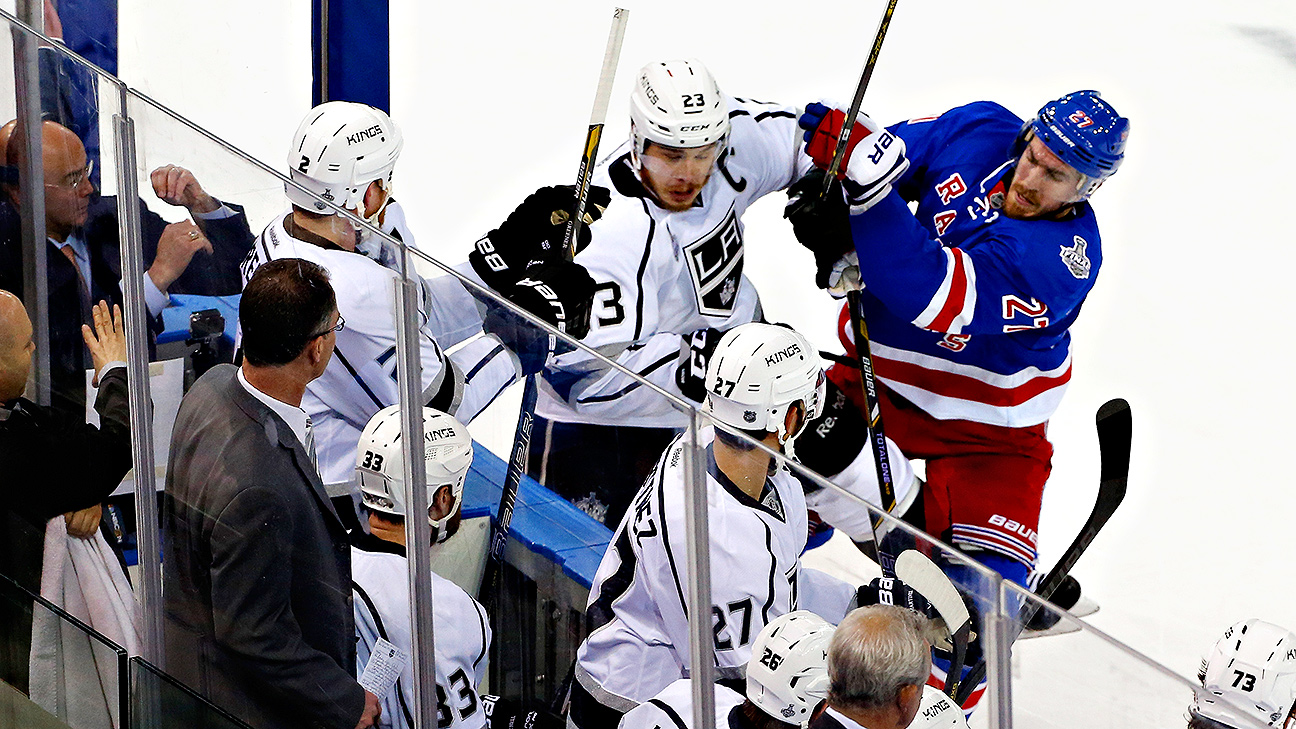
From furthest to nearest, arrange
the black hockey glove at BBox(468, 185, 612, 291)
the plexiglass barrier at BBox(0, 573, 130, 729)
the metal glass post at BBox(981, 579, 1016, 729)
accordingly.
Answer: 1. the black hockey glove at BBox(468, 185, 612, 291)
2. the plexiglass barrier at BBox(0, 573, 130, 729)
3. the metal glass post at BBox(981, 579, 1016, 729)

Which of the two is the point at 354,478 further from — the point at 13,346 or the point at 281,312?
the point at 13,346

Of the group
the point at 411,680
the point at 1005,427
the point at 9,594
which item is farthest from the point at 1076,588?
the point at 9,594

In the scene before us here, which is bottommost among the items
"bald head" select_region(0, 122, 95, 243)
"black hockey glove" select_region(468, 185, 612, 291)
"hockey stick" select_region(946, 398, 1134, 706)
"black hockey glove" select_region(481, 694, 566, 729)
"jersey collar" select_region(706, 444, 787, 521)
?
"hockey stick" select_region(946, 398, 1134, 706)

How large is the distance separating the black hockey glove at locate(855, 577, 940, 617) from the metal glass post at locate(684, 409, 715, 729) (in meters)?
0.19

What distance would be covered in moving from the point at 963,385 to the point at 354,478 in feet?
5.76

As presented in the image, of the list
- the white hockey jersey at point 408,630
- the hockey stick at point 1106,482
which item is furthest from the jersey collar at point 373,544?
the hockey stick at point 1106,482

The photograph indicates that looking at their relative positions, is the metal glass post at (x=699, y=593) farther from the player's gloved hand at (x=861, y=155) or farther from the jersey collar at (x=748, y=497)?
the player's gloved hand at (x=861, y=155)

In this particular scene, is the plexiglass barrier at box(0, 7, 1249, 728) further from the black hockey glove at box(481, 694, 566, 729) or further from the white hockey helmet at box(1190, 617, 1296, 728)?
the white hockey helmet at box(1190, 617, 1296, 728)

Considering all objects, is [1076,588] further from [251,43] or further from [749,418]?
[251,43]

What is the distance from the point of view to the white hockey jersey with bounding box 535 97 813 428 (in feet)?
10.3

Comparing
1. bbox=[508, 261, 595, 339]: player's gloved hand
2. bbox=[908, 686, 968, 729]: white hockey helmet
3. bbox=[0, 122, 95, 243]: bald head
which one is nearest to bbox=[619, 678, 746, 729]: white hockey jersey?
bbox=[908, 686, 968, 729]: white hockey helmet

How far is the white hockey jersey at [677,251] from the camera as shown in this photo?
3.14 meters

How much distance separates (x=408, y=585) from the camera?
2129 mm

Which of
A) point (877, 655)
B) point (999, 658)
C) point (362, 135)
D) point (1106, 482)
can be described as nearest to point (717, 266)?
point (362, 135)
